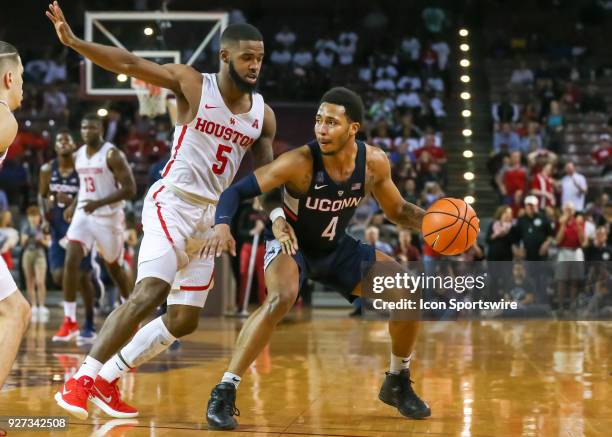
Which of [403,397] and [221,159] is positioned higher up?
[221,159]

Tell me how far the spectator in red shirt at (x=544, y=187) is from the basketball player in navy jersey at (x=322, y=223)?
33.2 feet

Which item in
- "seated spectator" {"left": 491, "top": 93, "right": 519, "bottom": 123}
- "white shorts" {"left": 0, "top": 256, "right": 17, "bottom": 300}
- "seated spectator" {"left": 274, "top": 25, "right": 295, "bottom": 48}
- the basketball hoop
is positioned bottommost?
"white shorts" {"left": 0, "top": 256, "right": 17, "bottom": 300}

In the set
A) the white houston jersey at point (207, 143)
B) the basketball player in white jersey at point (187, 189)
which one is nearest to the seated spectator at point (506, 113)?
the basketball player in white jersey at point (187, 189)

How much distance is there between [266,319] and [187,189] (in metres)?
0.96

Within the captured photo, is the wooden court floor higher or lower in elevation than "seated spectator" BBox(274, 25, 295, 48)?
lower

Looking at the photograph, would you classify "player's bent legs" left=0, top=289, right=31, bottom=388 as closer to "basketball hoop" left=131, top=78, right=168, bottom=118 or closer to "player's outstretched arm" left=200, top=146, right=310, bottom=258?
"player's outstretched arm" left=200, top=146, right=310, bottom=258

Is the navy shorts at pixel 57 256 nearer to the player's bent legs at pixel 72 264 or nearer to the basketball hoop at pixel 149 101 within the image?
the player's bent legs at pixel 72 264

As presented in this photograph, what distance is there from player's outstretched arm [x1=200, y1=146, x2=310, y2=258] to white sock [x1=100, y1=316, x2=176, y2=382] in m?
0.70

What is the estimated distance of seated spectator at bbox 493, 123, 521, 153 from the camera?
61.4 feet

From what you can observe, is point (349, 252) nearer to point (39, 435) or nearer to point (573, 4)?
point (39, 435)

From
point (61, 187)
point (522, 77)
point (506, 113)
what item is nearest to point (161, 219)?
point (61, 187)

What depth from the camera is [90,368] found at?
5.53 meters

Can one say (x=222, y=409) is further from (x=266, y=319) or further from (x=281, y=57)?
(x=281, y=57)

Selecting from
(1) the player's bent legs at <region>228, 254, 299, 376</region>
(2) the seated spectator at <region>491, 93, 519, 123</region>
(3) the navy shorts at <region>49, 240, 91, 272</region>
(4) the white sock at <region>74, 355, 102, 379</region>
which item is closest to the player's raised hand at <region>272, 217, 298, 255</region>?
(1) the player's bent legs at <region>228, 254, 299, 376</region>
